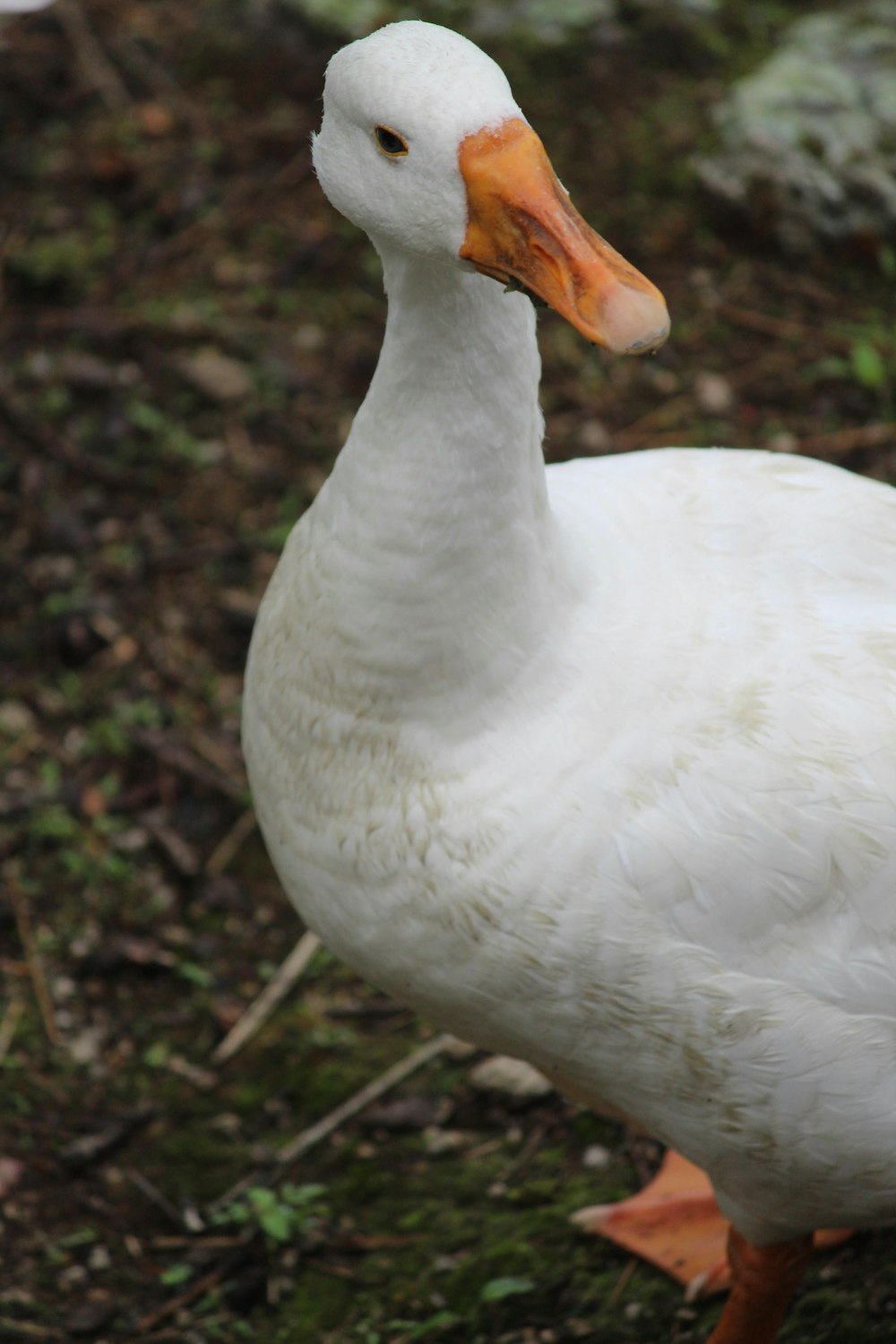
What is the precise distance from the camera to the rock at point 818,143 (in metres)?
4.61

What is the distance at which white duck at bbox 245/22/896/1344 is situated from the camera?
7.13ft

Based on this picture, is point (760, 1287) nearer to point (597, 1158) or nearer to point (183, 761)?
point (597, 1158)

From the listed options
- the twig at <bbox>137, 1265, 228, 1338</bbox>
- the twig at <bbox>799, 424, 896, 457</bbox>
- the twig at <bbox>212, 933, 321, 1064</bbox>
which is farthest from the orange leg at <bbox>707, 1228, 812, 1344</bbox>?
the twig at <bbox>799, 424, 896, 457</bbox>

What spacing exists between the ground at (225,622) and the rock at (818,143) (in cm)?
11

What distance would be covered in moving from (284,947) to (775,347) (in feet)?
8.20

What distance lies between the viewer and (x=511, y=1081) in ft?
11.0

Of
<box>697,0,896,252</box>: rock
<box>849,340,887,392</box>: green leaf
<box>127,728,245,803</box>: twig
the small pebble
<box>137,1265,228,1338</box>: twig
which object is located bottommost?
the small pebble

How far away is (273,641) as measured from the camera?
8.24 ft

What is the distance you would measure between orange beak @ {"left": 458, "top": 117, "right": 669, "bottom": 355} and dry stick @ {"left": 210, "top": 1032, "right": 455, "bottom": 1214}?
2.06 m

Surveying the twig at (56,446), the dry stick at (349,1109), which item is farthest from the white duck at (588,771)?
the twig at (56,446)

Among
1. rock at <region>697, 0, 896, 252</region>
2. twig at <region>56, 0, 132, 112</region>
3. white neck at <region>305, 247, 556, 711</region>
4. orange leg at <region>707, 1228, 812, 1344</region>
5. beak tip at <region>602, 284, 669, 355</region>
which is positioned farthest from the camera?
twig at <region>56, 0, 132, 112</region>

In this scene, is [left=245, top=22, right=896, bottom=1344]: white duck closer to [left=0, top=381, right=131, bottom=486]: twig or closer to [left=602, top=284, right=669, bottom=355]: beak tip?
[left=602, top=284, right=669, bottom=355]: beak tip

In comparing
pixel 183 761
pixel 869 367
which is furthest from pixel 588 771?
pixel 869 367

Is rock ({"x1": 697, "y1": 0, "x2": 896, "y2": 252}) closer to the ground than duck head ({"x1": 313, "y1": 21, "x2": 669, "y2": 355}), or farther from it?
closer to the ground
